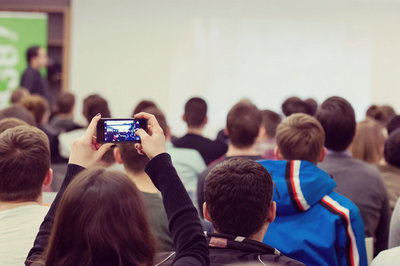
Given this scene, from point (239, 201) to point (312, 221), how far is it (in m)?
0.65

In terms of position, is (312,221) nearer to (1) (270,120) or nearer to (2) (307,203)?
(2) (307,203)

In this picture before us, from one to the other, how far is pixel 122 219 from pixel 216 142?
8.46ft

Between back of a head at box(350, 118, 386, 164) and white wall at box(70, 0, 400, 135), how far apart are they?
4.88 meters

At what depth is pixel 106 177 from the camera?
1102 mm

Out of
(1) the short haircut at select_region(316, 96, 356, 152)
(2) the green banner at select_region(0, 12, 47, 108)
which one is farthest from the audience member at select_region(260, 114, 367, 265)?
(2) the green banner at select_region(0, 12, 47, 108)

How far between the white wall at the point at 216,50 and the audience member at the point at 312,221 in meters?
6.03

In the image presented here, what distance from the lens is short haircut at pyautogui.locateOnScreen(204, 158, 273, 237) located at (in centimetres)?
145

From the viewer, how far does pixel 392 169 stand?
294 cm

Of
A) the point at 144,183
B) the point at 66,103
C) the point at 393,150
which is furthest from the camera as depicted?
the point at 66,103

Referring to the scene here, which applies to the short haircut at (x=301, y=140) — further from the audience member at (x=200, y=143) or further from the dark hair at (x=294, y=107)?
the dark hair at (x=294, y=107)

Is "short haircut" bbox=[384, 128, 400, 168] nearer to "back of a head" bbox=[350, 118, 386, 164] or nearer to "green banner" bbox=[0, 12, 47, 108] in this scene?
"back of a head" bbox=[350, 118, 386, 164]

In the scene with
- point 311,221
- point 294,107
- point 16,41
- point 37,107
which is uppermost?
point 16,41

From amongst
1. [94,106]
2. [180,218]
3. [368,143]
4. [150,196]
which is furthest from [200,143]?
[180,218]

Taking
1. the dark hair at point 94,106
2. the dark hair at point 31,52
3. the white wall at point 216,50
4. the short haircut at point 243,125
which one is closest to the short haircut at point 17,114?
the dark hair at point 94,106
